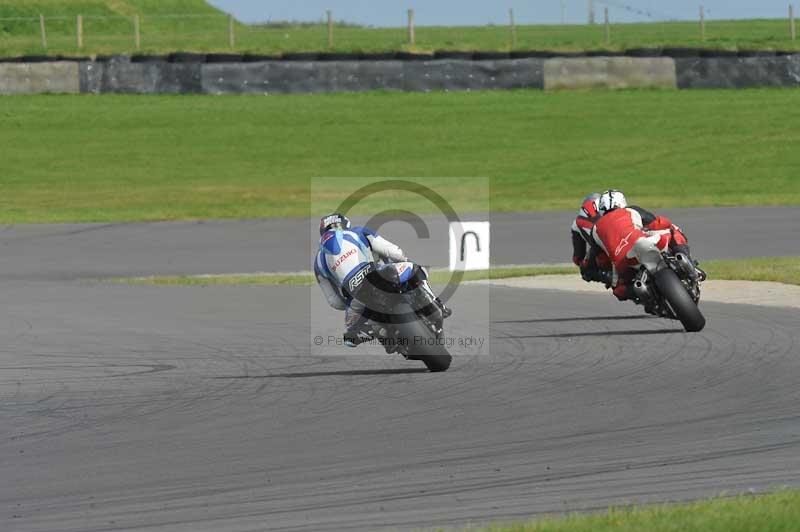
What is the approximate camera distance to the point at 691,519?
688 cm

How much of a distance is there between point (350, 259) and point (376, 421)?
7.66 feet

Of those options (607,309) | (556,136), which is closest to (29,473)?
(607,309)

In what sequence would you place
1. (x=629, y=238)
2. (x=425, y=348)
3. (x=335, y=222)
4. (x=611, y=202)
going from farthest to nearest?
(x=611, y=202)
(x=629, y=238)
(x=335, y=222)
(x=425, y=348)

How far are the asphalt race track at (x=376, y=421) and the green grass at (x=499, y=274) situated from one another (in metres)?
3.71

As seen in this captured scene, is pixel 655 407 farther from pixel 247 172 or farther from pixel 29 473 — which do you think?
pixel 247 172

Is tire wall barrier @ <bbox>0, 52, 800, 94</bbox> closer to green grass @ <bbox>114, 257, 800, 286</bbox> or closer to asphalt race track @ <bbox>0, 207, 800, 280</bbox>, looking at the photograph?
asphalt race track @ <bbox>0, 207, 800, 280</bbox>

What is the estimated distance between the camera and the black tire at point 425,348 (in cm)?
1182

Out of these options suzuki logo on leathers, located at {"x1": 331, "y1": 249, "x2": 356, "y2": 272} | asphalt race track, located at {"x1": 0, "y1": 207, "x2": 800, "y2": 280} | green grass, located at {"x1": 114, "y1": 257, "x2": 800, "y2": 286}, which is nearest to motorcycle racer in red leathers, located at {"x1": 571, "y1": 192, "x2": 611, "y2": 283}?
suzuki logo on leathers, located at {"x1": 331, "y1": 249, "x2": 356, "y2": 272}

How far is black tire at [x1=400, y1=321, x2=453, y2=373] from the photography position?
11820mm

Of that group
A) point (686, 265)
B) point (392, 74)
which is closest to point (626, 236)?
point (686, 265)

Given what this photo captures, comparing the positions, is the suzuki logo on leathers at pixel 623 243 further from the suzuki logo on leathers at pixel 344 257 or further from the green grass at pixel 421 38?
the green grass at pixel 421 38

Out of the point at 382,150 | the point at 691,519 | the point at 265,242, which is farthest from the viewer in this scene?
the point at 382,150

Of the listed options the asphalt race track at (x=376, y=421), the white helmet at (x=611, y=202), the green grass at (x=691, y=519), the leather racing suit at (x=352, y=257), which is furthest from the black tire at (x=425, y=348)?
the green grass at (x=691, y=519)

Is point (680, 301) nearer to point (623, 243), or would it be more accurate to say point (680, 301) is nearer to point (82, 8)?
point (623, 243)
